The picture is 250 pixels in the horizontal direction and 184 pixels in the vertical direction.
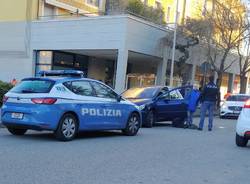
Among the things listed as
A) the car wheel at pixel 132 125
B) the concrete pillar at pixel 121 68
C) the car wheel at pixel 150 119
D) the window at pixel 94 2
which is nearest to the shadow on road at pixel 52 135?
the car wheel at pixel 132 125

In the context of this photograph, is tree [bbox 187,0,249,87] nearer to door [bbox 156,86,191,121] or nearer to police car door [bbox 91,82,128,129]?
door [bbox 156,86,191,121]

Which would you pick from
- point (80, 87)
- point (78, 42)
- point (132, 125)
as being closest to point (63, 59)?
point (78, 42)

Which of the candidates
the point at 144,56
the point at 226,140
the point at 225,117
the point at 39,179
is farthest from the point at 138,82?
the point at 39,179

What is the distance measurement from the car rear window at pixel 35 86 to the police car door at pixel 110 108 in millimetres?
1424

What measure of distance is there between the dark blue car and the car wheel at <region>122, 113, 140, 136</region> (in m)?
2.36

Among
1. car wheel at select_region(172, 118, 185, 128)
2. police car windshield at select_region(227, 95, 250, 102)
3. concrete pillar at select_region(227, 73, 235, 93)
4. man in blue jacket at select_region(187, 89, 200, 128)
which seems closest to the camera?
man in blue jacket at select_region(187, 89, 200, 128)

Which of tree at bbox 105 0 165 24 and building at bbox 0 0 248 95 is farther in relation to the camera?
tree at bbox 105 0 165 24

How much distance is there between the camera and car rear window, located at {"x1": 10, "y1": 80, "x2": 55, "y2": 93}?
11303 millimetres

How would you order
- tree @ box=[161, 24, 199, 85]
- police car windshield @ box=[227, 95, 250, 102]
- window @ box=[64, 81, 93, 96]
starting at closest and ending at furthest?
window @ box=[64, 81, 93, 96], police car windshield @ box=[227, 95, 250, 102], tree @ box=[161, 24, 199, 85]

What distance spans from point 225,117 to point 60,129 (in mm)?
17306

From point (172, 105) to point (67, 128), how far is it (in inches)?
279

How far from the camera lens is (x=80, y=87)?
1199 centimetres

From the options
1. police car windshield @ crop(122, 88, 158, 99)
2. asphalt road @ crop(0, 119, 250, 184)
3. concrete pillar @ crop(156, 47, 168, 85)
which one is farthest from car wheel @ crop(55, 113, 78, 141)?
concrete pillar @ crop(156, 47, 168, 85)

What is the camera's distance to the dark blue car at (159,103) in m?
16.7
